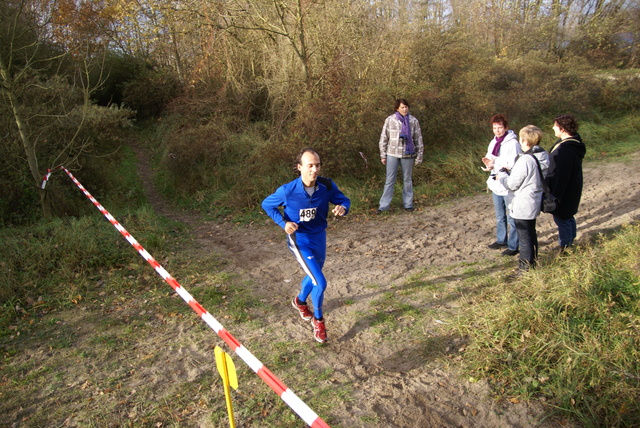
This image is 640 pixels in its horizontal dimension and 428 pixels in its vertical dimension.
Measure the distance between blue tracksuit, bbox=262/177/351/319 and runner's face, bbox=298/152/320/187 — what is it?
0.38 feet

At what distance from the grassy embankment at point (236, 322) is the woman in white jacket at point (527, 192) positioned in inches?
12.0

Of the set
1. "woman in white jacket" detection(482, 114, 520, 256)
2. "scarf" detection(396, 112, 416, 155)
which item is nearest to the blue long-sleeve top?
"woman in white jacket" detection(482, 114, 520, 256)

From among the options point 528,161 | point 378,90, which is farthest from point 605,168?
point 528,161

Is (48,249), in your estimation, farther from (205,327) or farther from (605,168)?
(605,168)

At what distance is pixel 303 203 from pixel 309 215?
0.14 metres

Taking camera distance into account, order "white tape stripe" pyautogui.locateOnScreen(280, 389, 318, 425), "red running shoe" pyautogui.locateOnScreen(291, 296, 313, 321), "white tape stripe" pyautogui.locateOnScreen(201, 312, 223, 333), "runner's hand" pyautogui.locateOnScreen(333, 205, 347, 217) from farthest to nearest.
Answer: "red running shoe" pyautogui.locateOnScreen(291, 296, 313, 321) < "runner's hand" pyautogui.locateOnScreen(333, 205, 347, 217) < "white tape stripe" pyautogui.locateOnScreen(201, 312, 223, 333) < "white tape stripe" pyautogui.locateOnScreen(280, 389, 318, 425)

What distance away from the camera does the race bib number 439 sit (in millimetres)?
4180

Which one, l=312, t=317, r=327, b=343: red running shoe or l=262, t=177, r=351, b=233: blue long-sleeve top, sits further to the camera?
l=312, t=317, r=327, b=343: red running shoe

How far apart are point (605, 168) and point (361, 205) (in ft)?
21.3

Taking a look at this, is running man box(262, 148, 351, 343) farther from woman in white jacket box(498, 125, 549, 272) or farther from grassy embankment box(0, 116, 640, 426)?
woman in white jacket box(498, 125, 549, 272)

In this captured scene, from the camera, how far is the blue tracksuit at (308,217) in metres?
4.17

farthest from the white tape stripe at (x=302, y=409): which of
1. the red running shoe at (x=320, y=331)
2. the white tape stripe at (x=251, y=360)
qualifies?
the red running shoe at (x=320, y=331)

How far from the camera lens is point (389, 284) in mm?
5602

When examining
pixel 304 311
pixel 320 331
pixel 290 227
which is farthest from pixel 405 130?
pixel 320 331
